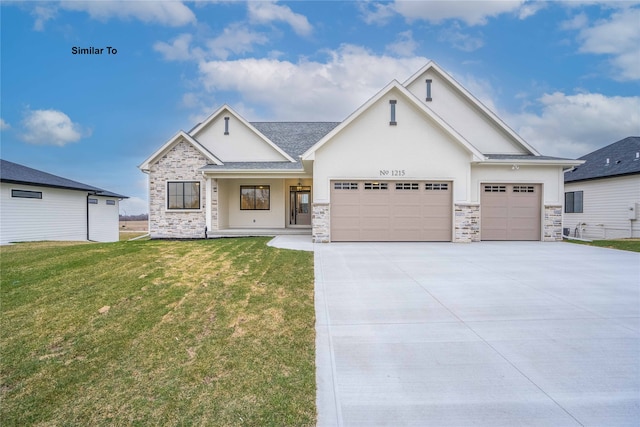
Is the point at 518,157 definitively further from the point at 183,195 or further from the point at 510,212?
the point at 183,195

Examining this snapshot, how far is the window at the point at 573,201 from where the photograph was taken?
64.0ft

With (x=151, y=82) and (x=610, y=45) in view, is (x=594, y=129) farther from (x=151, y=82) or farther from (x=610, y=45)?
(x=151, y=82)

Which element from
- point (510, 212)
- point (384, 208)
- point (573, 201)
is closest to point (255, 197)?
point (384, 208)

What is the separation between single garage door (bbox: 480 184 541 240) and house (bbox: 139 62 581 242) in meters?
0.04

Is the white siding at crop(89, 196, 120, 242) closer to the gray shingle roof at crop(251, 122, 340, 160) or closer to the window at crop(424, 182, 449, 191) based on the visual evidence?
the gray shingle roof at crop(251, 122, 340, 160)

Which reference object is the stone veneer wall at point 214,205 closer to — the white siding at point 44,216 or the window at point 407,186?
the window at point 407,186

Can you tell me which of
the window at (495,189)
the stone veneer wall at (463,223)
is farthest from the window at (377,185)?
the window at (495,189)

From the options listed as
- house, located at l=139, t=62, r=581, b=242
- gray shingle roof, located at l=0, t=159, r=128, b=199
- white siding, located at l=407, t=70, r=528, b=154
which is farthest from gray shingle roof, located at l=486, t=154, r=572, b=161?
gray shingle roof, located at l=0, t=159, r=128, b=199

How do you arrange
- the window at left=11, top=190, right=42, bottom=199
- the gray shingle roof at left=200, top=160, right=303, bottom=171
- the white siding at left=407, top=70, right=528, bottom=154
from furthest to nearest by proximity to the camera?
the window at left=11, top=190, right=42, bottom=199 < the gray shingle roof at left=200, top=160, right=303, bottom=171 < the white siding at left=407, top=70, right=528, bottom=154

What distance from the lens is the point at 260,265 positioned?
785 centimetres

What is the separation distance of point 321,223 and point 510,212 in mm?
8171

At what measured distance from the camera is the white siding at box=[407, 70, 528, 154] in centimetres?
1408

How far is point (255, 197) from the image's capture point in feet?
56.2

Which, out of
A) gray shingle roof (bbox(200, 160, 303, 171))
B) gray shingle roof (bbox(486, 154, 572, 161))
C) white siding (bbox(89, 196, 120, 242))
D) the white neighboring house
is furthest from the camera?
white siding (bbox(89, 196, 120, 242))
